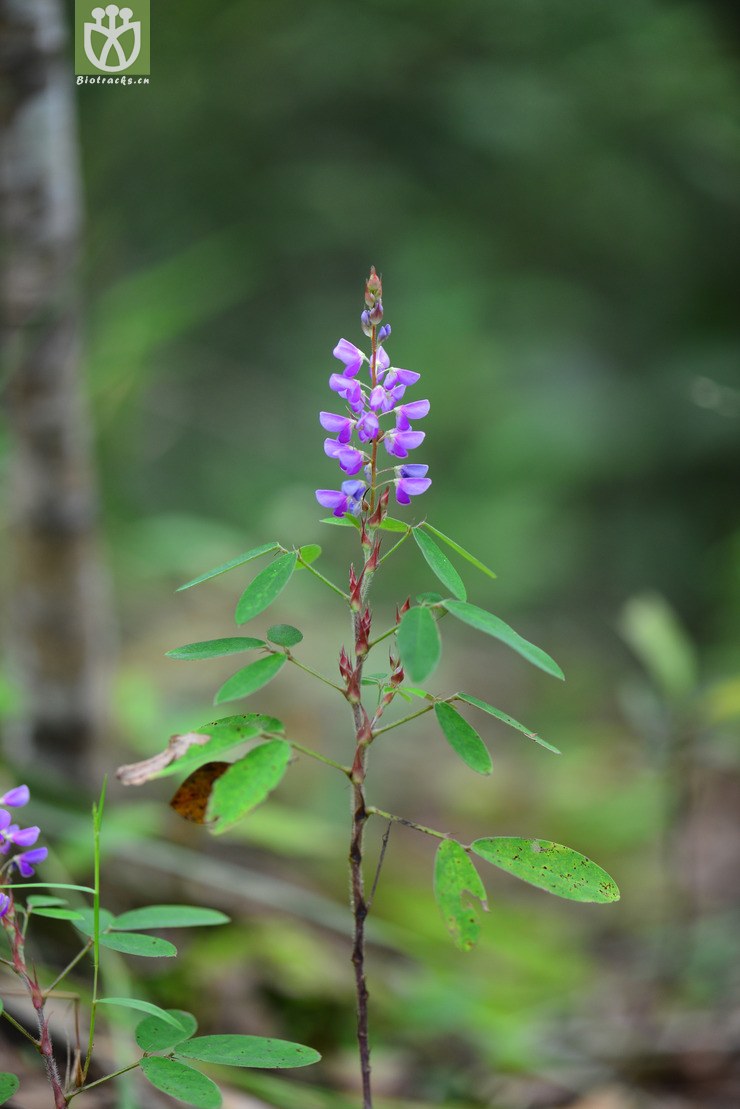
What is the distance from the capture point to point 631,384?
5.91 metres

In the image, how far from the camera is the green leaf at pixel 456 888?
35.5 inches

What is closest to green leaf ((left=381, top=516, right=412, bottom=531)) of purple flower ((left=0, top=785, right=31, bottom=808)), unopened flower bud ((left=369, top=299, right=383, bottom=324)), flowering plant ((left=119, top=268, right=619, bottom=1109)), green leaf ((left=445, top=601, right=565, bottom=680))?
flowering plant ((left=119, top=268, right=619, bottom=1109))

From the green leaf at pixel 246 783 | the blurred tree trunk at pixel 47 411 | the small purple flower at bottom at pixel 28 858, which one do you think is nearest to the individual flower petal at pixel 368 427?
the green leaf at pixel 246 783

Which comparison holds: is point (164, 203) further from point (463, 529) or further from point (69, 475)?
point (69, 475)

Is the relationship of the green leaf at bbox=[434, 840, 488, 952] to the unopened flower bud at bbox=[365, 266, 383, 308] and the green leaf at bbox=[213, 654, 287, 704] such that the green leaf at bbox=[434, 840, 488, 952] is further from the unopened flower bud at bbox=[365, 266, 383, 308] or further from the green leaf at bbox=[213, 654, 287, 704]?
the unopened flower bud at bbox=[365, 266, 383, 308]

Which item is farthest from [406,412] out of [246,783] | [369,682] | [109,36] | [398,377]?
[109,36]

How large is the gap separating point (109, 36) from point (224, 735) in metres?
2.07

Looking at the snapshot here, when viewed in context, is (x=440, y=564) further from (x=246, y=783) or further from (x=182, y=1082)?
(x=182, y=1082)

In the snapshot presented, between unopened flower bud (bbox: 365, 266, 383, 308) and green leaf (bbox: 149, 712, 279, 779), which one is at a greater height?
unopened flower bud (bbox: 365, 266, 383, 308)

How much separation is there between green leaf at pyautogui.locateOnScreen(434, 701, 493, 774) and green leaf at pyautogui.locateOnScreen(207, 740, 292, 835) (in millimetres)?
163

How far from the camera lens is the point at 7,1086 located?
0.86 m

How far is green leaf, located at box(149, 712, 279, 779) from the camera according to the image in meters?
0.84

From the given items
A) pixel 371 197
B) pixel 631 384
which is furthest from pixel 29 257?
pixel 631 384

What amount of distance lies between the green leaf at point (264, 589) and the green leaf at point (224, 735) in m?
0.10
